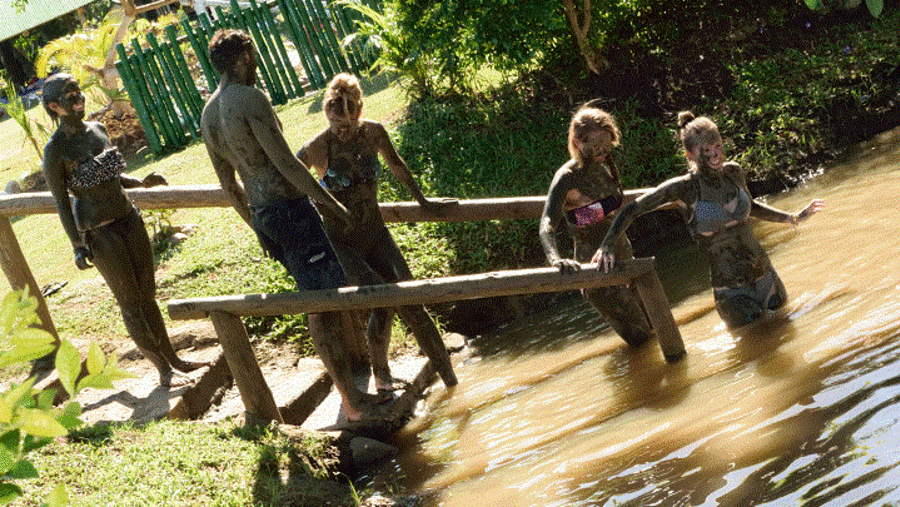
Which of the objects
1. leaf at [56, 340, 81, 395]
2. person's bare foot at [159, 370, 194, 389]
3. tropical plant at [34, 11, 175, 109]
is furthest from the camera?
tropical plant at [34, 11, 175, 109]

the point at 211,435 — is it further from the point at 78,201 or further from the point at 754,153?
the point at 754,153

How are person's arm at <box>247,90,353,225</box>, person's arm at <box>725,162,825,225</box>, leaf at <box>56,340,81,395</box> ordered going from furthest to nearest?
person's arm at <box>725,162,825,225</box>
person's arm at <box>247,90,353,225</box>
leaf at <box>56,340,81,395</box>

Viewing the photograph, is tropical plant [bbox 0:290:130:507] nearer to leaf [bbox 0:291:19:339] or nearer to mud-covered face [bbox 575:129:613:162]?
leaf [bbox 0:291:19:339]

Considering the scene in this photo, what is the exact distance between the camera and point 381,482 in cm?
594

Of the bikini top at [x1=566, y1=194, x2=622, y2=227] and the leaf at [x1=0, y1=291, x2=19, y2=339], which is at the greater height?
the leaf at [x1=0, y1=291, x2=19, y2=339]

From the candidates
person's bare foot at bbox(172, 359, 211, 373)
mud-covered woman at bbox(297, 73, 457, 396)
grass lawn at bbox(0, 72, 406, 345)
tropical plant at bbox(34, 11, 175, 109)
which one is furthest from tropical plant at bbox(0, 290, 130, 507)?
tropical plant at bbox(34, 11, 175, 109)

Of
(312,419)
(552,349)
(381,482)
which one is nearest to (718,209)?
(552,349)

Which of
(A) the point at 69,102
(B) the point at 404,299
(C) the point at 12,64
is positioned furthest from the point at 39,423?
(C) the point at 12,64

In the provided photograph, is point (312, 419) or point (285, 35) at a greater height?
point (285, 35)

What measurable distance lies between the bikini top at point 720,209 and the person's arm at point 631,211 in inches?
4.2

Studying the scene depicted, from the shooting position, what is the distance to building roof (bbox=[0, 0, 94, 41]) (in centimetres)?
2444

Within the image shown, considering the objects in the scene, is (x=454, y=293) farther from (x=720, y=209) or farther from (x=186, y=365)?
(x=186, y=365)

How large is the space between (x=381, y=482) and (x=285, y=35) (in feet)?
67.5

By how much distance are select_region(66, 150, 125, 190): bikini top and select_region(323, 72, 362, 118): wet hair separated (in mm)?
1474
